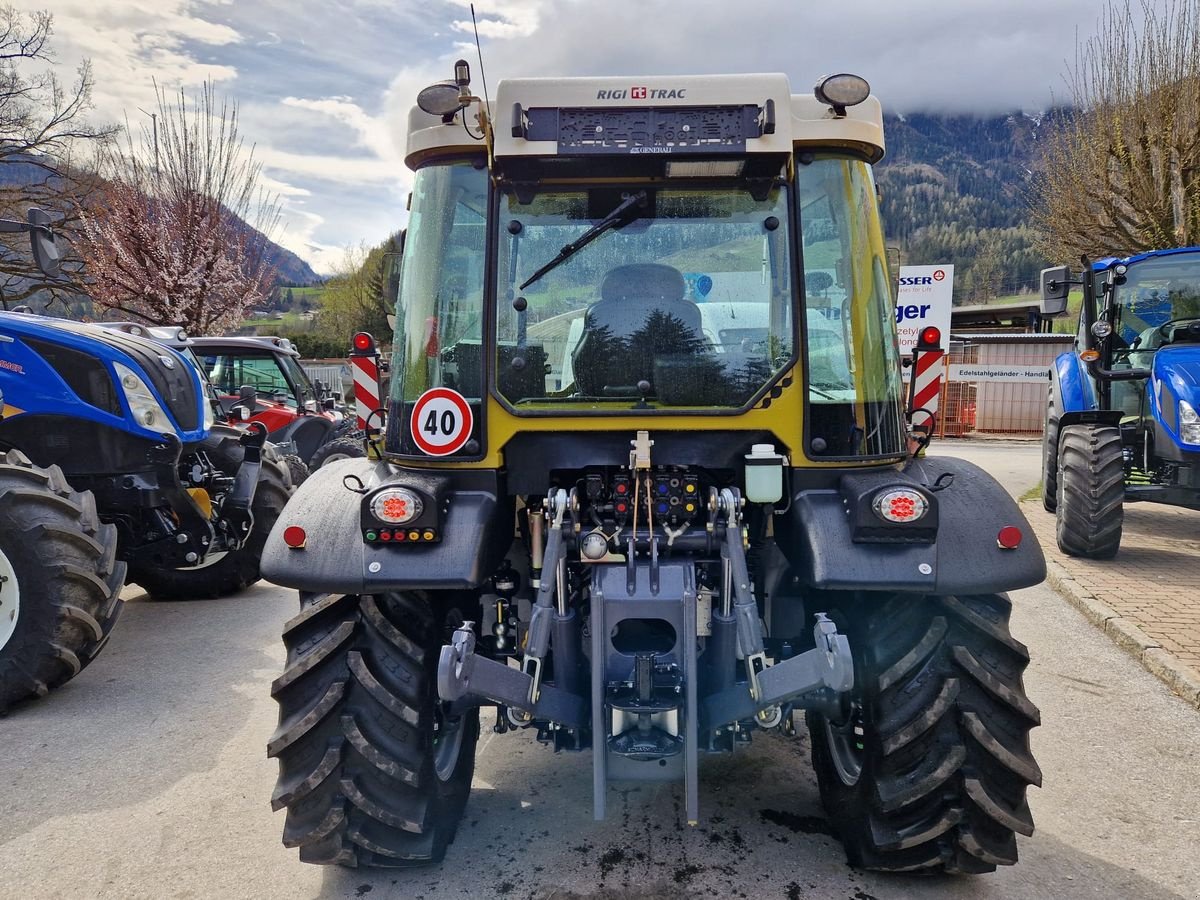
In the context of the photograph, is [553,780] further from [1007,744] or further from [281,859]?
[1007,744]

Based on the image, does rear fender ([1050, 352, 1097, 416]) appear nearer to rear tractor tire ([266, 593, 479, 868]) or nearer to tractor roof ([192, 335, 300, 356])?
rear tractor tire ([266, 593, 479, 868])

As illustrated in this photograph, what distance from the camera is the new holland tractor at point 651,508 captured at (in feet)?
8.64

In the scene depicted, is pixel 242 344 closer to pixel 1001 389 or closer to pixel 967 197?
pixel 1001 389

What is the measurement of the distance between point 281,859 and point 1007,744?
2.54m

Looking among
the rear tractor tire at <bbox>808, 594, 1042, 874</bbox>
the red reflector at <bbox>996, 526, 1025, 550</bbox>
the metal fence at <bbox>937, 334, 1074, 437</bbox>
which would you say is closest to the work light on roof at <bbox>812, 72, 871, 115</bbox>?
the red reflector at <bbox>996, 526, 1025, 550</bbox>

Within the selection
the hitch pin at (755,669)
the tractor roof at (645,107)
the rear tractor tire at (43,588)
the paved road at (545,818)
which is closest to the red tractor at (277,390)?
the rear tractor tire at (43,588)

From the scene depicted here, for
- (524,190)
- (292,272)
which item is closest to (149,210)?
(524,190)

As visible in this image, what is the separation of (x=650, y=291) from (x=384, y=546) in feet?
4.12

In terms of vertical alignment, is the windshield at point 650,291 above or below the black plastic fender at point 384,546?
above

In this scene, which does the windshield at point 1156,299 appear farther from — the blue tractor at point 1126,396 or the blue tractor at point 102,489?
the blue tractor at point 102,489

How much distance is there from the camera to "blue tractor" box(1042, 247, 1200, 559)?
6.79 m

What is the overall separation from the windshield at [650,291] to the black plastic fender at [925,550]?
484mm

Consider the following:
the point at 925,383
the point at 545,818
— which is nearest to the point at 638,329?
the point at 545,818

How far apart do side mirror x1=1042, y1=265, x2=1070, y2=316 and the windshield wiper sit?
17.5 feet
